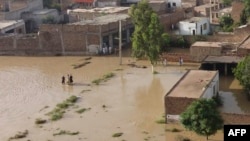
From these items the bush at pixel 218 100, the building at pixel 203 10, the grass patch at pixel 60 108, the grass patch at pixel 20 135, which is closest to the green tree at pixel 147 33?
the grass patch at pixel 60 108

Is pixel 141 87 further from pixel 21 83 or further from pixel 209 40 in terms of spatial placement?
pixel 209 40

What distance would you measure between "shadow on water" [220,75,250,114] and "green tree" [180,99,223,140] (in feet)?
15.4

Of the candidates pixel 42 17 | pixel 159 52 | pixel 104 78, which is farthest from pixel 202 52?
pixel 42 17

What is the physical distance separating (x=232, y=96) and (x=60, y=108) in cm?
905

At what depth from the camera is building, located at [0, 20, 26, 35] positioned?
132 feet

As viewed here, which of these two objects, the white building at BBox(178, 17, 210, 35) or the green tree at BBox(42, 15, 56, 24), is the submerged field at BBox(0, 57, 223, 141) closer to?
the white building at BBox(178, 17, 210, 35)

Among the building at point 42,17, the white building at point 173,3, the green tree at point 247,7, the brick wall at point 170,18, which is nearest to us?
the green tree at point 247,7

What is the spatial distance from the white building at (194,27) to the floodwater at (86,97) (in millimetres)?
8294

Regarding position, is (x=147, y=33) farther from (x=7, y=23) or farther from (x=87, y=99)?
(x=7, y=23)

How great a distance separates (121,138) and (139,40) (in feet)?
38.7

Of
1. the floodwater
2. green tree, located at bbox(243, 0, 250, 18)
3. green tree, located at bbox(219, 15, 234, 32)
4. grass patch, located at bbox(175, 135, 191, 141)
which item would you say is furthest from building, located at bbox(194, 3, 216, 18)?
grass patch, located at bbox(175, 135, 191, 141)

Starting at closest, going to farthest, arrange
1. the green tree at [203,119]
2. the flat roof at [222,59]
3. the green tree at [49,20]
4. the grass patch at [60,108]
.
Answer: the green tree at [203,119] → the grass patch at [60,108] → the flat roof at [222,59] → the green tree at [49,20]

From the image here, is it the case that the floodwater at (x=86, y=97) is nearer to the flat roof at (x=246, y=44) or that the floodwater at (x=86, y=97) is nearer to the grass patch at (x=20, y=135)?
the grass patch at (x=20, y=135)

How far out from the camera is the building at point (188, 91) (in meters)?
19.8
